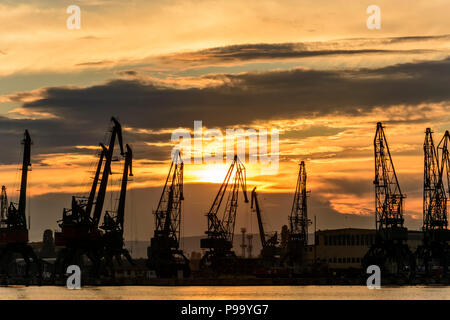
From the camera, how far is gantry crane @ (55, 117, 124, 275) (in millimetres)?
161875

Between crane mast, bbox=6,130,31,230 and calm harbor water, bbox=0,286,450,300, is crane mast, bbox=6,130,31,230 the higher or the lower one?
the higher one

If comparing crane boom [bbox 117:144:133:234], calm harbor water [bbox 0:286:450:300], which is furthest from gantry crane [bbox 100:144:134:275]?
calm harbor water [bbox 0:286:450:300]

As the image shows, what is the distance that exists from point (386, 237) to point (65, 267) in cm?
5980

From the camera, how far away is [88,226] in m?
164

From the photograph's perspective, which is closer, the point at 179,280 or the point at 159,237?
the point at 179,280

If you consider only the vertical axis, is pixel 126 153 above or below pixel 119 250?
above
